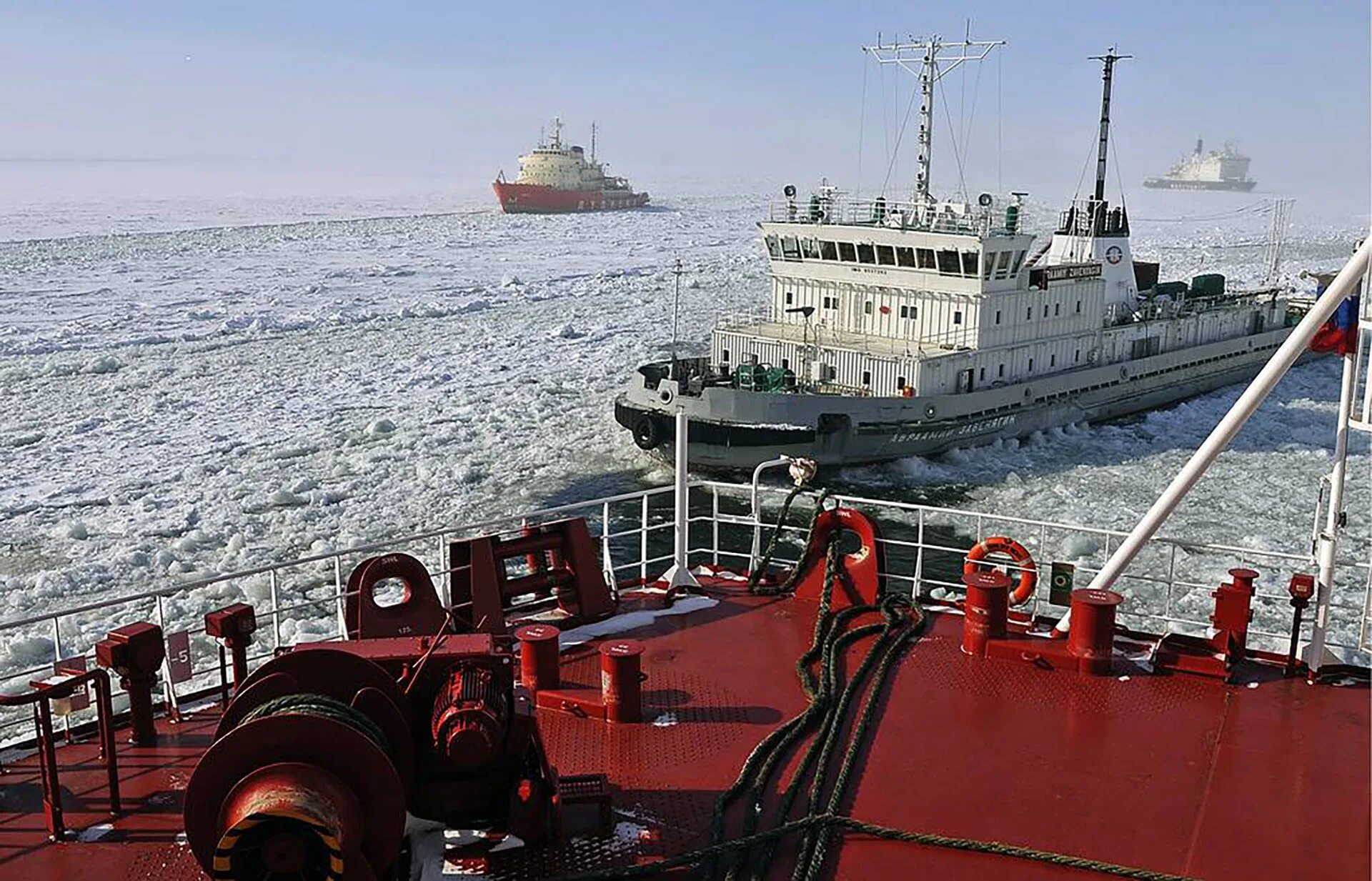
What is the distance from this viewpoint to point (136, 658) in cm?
491

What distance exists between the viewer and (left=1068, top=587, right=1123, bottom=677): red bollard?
19.6ft

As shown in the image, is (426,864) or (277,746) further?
(426,864)

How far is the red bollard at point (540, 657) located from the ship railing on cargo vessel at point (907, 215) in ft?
61.8

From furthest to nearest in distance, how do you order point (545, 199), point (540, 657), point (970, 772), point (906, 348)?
point (545, 199) → point (906, 348) → point (540, 657) → point (970, 772)

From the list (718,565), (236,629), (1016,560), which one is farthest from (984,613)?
(236,629)

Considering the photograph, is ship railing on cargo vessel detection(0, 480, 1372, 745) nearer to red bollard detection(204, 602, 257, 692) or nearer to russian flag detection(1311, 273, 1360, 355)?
red bollard detection(204, 602, 257, 692)

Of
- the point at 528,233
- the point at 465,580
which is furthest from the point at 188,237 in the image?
the point at 465,580

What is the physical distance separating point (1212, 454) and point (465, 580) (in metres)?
3.98

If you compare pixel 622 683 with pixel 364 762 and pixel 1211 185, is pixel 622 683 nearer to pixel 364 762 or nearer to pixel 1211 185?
pixel 364 762

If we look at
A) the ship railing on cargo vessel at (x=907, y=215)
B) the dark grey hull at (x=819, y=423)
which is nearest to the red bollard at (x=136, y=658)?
the dark grey hull at (x=819, y=423)

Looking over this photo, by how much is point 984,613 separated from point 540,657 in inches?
94.4

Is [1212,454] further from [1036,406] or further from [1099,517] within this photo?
[1036,406]

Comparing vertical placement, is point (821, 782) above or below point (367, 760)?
below

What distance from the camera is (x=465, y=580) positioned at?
648cm
